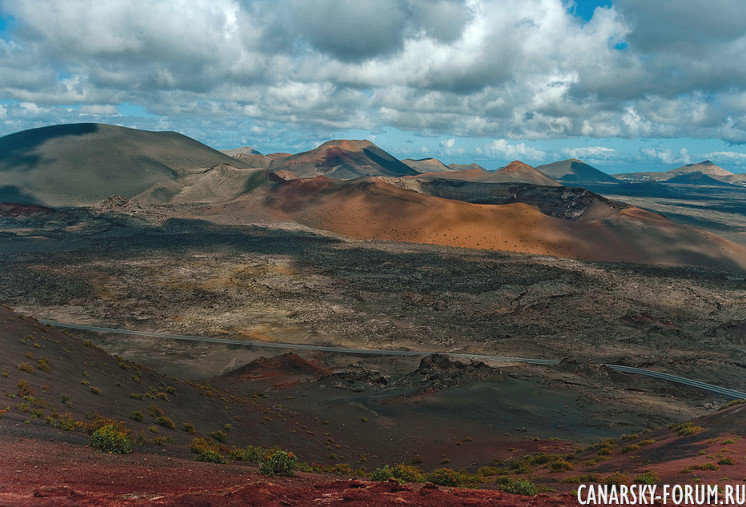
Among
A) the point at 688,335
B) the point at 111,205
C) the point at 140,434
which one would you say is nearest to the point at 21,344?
the point at 140,434

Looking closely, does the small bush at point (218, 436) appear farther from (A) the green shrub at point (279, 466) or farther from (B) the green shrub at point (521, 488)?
(B) the green shrub at point (521, 488)

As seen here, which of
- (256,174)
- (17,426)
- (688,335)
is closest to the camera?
(17,426)

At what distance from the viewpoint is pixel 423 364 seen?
37844mm

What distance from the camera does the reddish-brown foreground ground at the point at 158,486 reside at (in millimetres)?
10233

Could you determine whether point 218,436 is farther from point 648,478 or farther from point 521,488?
point 648,478

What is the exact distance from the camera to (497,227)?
9550cm

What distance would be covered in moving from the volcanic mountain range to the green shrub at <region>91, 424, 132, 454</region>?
80060 millimetres

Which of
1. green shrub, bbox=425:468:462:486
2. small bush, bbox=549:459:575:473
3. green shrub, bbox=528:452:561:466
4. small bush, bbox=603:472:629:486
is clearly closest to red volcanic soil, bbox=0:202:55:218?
green shrub, bbox=425:468:462:486

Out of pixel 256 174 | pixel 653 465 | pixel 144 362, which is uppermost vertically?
pixel 256 174

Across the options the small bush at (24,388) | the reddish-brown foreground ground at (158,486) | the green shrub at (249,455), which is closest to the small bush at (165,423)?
the green shrub at (249,455)

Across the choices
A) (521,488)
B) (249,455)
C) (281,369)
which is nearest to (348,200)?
(281,369)

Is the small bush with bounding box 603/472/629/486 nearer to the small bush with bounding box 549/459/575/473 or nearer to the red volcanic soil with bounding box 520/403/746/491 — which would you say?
the red volcanic soil with bounding box 520/403/746/491

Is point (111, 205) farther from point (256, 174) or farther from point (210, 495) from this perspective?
point (210, 495)

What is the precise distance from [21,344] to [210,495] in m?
16.4
